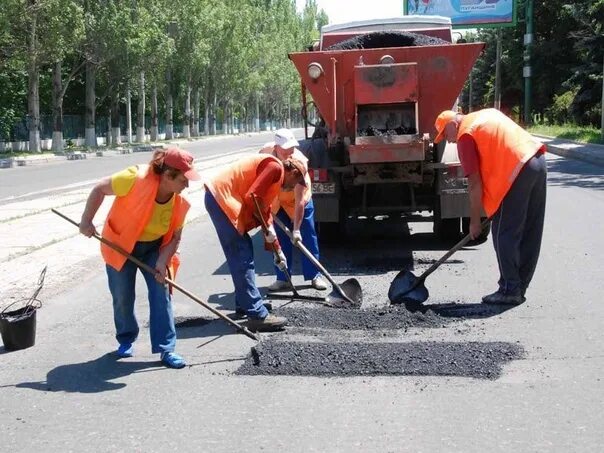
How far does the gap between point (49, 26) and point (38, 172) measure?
8794 mm

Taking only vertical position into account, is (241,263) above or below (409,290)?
above

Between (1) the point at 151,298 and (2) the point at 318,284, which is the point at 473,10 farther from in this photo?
(1) the point at 151,298

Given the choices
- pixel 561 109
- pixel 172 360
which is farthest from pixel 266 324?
pixel 561 109

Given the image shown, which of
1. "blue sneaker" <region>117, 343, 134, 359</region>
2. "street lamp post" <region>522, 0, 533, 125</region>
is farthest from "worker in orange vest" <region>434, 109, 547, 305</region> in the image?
"street lamp post" <region>522, 0, 533, 125</region>

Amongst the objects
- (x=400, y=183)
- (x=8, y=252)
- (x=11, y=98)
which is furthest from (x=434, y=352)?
(x=11, y=98)

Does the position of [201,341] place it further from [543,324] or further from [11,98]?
[11,98]

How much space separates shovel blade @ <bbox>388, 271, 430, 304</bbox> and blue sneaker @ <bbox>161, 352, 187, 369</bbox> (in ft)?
7.08

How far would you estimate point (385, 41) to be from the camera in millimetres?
9859

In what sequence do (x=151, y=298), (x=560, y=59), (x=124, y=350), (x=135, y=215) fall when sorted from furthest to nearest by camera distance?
(x=560, y=59) < (x=124, y=350) < (x=151, y=298) < (x=135, y=215)

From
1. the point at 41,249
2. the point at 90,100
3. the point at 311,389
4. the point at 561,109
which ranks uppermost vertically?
the point at 90,100

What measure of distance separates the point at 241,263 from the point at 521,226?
2369mm

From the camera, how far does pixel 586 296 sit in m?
6.88

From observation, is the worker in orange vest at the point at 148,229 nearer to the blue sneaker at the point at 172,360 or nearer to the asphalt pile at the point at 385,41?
the blue sneaker at the point at 172,360

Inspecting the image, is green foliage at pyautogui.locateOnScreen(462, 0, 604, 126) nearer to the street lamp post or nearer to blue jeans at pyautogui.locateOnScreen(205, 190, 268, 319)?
the street lamp post
